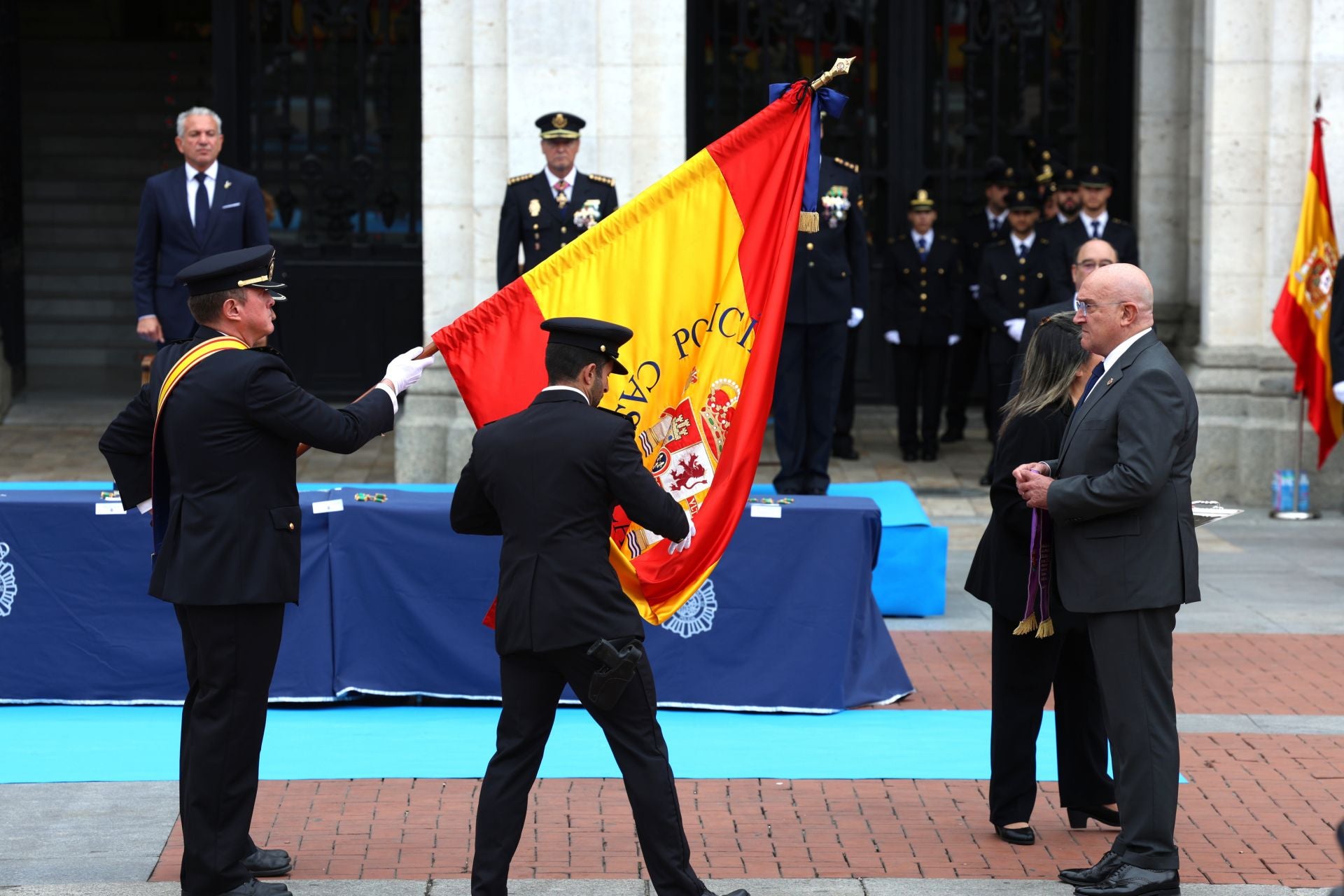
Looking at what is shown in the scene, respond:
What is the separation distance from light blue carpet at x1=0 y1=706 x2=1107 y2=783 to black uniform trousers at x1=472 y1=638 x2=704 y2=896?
1.66 m

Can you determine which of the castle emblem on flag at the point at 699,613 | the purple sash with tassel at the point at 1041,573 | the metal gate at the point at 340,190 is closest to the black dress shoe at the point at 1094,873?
the purple sash with tassel at the point at 1041,573

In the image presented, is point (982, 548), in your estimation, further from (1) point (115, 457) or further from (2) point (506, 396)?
(1) point (115, 457)

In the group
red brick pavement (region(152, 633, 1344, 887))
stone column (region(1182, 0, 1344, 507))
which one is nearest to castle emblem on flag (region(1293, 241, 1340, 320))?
stone column (region(1182, 0, 1344, 507))

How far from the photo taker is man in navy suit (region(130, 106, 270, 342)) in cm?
1013

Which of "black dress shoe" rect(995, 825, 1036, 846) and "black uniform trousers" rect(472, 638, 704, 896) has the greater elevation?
"black uniform trousers" rect(472, 638, 704, 896)

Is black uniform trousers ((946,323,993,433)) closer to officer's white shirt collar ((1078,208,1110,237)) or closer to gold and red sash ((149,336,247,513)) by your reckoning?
officer's white shirt collar ((1078,208,1110,237))

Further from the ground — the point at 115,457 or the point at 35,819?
the point at 115,457

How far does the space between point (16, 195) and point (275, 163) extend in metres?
2.24

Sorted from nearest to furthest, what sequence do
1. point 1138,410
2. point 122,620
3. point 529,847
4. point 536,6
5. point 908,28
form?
1. point 1138,410
2. point 529,847
3. point 122,620
4. point 536,6
5. point 908,28

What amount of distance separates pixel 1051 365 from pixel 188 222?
5.64m

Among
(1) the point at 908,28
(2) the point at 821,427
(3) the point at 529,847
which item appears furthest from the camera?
(1) the point at 908,28

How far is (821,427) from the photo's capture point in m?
10.8

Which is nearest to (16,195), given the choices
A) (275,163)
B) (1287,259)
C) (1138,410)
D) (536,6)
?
(275,163)

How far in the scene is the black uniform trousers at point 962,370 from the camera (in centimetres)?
1434
